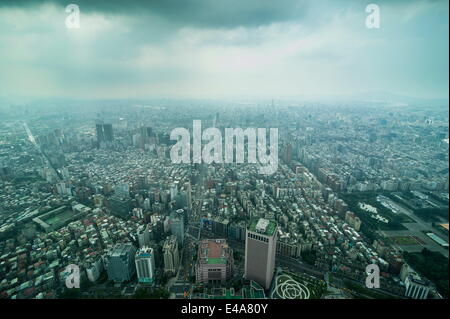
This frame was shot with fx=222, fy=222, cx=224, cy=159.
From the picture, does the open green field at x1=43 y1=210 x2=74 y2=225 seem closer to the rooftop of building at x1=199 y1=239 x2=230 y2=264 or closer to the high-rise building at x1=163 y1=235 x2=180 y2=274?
the high-rise building at x1=163 y1=235 x2=180 y2=274

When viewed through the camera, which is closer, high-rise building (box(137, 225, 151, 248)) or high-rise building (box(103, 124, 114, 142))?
high-rise building (box(137, 225, 151, 248))

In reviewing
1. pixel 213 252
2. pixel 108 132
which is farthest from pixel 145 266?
pixel 108 132

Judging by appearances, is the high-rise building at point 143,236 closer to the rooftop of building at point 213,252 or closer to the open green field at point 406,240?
the rooftop of building at point 213,252

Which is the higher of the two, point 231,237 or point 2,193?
point 2,193

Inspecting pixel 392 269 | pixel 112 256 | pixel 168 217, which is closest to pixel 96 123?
pixel 168 217

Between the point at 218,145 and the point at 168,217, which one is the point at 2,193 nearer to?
the point at 168,217

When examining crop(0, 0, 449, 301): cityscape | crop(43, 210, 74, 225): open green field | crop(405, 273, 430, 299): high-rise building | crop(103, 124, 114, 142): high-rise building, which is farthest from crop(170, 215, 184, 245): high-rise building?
crop(103, 124, 114, 142): high-rise building

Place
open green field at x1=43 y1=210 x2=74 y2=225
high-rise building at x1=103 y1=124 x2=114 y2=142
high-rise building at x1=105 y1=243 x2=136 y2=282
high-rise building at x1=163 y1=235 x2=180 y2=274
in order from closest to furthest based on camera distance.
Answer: high-rise building at x1=105 y1=243 x2=136 y2=282
high-rise building at x1=163 y1=235 x2=180 y2=274
open green field at x1=43 y1=210 x2=74 y2=225
high-rise building at x1=103 y1=124 x2=114 y2=142
